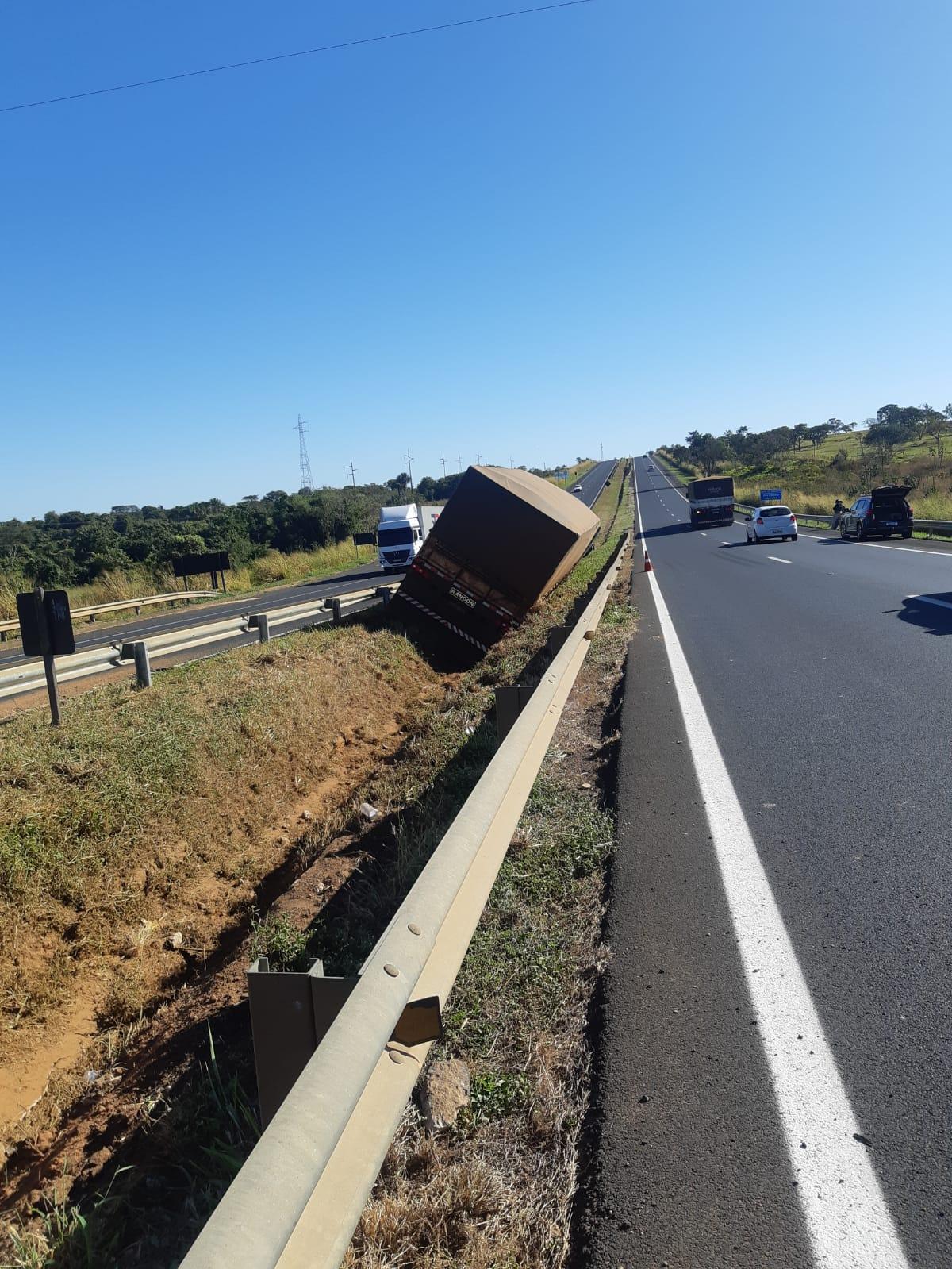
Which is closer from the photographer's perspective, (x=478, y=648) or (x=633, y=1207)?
(x=633, y=1207)

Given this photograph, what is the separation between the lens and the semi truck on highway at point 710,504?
48.7 metres

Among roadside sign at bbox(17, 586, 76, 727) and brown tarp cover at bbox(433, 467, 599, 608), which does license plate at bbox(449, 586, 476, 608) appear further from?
roadside sign at bbox(17, 586, 76, 727)

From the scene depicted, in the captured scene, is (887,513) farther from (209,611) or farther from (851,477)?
(851,477)

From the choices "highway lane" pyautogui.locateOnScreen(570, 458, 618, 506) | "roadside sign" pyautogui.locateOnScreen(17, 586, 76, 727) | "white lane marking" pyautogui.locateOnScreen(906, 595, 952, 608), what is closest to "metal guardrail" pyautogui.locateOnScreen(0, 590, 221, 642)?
"roadside sign" pyautogui.locateOnScreen(17, 586, 76, 727)

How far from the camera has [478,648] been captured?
15.9 m

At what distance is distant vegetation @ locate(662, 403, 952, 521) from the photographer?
4984 centimetres

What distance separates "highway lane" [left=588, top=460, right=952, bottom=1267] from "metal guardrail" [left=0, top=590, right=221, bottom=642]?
17.2 metres

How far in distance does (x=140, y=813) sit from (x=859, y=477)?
64.5 metres

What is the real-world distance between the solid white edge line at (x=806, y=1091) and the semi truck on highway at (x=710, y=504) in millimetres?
46013

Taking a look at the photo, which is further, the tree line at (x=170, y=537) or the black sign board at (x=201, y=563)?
the tree line at (x=170, y=537)

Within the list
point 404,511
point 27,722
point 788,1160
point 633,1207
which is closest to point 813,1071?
point 788,1160

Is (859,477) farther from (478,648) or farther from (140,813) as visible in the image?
(140,813)

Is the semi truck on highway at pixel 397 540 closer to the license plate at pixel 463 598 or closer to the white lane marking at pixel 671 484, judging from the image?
the license plate at pixel 463 598

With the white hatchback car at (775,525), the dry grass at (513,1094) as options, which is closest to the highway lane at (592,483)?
the white hatchback car at (775,525)
